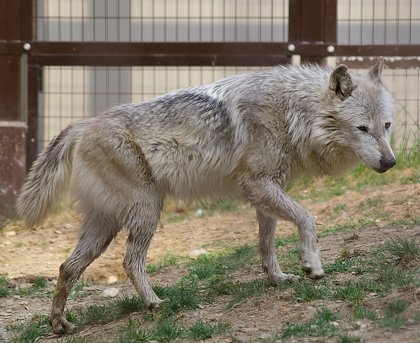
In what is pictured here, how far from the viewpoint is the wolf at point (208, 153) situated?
367 cm

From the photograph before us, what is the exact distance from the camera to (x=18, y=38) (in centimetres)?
729

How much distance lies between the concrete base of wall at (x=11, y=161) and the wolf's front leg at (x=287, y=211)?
4.63 m

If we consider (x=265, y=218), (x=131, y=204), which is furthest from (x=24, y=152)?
(x=265, y=218)

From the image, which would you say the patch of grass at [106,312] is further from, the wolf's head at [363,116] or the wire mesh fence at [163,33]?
the wire mesh fence at [163,33]

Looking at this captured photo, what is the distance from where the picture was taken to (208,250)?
5637 mm

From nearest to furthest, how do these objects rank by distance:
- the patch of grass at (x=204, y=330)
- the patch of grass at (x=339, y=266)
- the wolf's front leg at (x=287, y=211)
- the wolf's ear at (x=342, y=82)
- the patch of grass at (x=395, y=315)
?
1. the patch of grass at (x=395, y=315)
2. the patch of grass at (x=204, y=330)
3. the wolf's front leg at (x=287, y=211)
4. the wolf's ear at (x=342, y=82)
5. the patch of grass at (x=339, y=266)

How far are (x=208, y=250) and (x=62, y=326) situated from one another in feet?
7.40

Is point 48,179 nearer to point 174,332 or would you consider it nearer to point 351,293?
point 174,332

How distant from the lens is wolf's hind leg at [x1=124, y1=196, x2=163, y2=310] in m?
3.83

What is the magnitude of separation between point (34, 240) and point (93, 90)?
99.0 inches

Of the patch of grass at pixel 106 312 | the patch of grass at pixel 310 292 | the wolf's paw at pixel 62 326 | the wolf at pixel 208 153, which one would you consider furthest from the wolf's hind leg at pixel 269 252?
the wolf's paw at pixel 62 326

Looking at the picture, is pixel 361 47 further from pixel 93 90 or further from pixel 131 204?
pixel 131 204

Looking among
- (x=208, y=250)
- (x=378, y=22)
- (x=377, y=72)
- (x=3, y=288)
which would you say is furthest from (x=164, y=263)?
(x=378, y=22)

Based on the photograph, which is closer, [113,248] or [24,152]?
[113,248]
